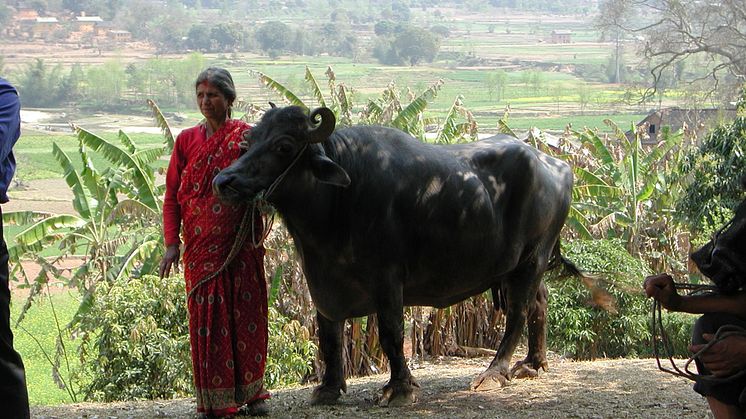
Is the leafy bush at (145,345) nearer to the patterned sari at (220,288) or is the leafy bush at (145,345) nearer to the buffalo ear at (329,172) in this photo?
the patterned sari at (220,288)

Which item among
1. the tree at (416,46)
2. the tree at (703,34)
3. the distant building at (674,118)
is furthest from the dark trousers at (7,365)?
the tree at (416,46)

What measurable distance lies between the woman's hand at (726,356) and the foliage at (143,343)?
18.6 feet

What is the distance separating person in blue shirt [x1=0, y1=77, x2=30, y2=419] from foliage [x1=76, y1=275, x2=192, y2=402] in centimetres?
441

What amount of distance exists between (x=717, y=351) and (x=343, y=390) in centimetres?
311

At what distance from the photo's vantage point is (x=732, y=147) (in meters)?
9.73

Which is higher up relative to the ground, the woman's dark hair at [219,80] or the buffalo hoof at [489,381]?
the woman's dark hair at [219,80]

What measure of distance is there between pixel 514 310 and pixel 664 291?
3.07 meters

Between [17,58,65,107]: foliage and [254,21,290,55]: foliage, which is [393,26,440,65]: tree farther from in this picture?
[17,58,65,107]: foliage

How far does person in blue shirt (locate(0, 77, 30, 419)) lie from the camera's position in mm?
3975

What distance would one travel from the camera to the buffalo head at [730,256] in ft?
11.7

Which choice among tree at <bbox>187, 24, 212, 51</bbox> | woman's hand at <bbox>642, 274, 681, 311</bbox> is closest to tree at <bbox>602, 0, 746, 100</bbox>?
woman's hand at <bbox>642, 274, 681, 311</bbox>

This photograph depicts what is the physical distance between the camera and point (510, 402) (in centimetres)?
621

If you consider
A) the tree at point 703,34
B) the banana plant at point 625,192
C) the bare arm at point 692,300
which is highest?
the tree at point 703,34

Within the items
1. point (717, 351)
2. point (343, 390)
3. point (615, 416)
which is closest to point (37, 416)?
point (343, 390)
